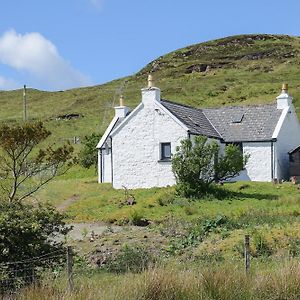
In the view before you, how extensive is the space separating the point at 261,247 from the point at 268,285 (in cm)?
635

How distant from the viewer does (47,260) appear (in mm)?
14305

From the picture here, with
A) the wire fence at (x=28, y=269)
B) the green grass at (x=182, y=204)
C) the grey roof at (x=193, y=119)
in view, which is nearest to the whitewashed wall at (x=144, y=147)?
the grey roof at (x=193, y=119)

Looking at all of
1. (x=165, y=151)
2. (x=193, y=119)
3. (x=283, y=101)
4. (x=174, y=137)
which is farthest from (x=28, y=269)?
(x=283, y=101)

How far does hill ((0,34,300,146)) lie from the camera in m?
89.2

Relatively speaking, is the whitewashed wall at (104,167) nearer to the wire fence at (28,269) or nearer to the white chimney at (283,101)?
the white chimney at (283,101)

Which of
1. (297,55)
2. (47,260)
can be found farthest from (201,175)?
(297,55)

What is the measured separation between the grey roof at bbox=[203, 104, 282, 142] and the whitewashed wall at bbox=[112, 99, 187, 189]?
5182 millimetres

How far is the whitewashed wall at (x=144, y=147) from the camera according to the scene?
132 ft

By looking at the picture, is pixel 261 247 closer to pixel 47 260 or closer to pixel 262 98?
pixel 47 260

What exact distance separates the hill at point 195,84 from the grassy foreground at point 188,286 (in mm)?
65742

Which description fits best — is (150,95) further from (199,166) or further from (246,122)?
(199,166)

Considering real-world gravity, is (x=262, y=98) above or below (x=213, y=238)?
above

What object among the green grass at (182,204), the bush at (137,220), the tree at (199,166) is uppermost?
the tree at (199,166)

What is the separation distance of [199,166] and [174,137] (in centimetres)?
636
